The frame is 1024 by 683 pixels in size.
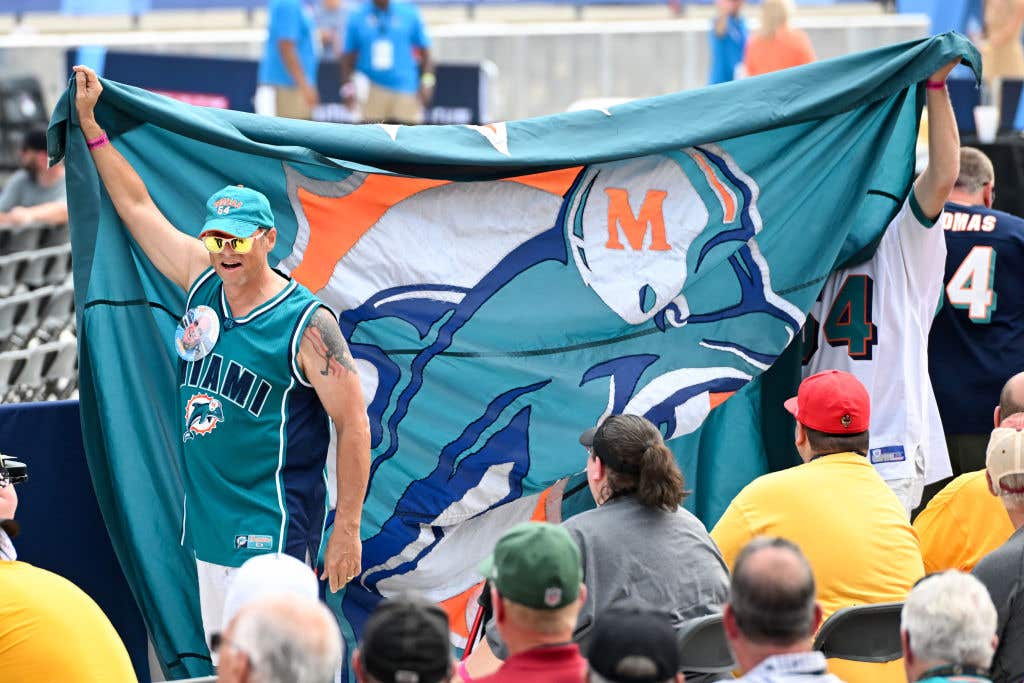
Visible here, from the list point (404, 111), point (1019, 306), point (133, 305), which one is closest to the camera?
point (133, 305)

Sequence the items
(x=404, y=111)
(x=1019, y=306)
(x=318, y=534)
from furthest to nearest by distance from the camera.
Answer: (x=404, y=111) → (x=1019, y=306) → (x=318, y=534)

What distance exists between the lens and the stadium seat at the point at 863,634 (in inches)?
175

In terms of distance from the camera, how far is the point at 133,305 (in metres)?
5.58

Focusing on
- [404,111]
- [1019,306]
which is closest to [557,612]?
[1019,306]

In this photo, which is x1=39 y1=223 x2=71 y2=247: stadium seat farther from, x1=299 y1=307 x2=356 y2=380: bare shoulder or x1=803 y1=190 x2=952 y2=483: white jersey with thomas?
x1=299 y1=307 x2=356 y2=380: bare shoulder

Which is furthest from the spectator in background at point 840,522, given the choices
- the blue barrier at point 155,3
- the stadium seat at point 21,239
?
the blue barrier at point 155,3

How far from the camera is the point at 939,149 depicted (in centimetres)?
608

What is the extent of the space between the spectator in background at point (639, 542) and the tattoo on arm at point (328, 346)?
85 cm

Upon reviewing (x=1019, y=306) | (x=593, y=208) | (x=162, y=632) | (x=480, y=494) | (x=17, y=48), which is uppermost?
(x=17, y=48)

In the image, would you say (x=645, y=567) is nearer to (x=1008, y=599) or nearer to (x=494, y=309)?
(x=1008, y=599)

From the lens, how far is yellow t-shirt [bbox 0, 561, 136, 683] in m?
4.25

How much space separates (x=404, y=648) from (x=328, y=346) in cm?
191

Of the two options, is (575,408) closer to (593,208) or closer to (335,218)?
(593,208)

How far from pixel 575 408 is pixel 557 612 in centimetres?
257
